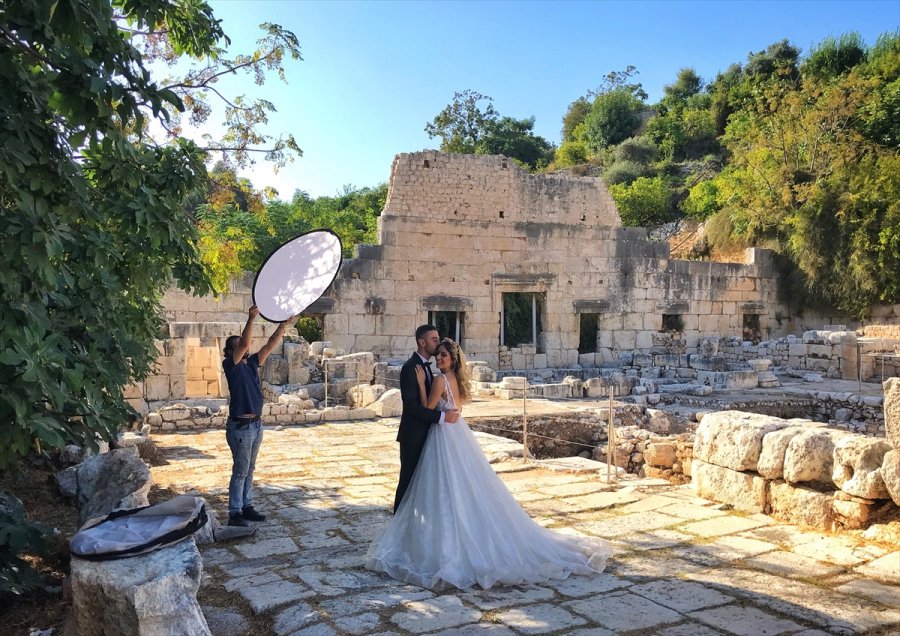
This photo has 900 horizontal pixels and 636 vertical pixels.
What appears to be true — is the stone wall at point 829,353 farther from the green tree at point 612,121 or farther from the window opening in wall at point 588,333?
the green tree at point 612,121

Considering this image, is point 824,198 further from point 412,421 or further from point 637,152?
point 412,421

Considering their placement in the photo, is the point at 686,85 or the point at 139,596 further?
the point at 686,85

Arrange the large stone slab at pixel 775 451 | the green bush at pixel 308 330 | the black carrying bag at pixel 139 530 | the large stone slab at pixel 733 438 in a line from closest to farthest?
the black carrying bag at pixel 139 530
the large stone slab at pixel 775 451
the large stone slab at pixel 733 438
the green bush at pixel 308 330

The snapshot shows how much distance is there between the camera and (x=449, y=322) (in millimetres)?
22812

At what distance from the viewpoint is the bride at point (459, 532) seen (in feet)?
14.3

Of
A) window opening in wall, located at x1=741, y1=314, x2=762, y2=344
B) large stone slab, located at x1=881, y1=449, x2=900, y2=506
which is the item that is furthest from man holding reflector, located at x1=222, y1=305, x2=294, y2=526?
window opening in wall, located at x1=741, y1=314, x2=762, y2=344

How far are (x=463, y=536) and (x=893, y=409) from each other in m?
3.04

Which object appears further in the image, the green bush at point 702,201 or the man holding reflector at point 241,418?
the green bush at point 702,201

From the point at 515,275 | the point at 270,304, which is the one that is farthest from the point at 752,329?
the point at 270,304

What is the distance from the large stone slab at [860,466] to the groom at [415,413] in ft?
9.48

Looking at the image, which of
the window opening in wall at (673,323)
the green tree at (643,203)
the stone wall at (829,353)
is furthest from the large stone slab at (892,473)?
the green tree at (643,203)

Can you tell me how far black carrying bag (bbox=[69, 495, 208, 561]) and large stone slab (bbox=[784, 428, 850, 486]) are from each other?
4.38 meters

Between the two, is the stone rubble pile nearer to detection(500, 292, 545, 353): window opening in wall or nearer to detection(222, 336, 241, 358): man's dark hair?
detection(222, 336, 241, 358): man's dark hair

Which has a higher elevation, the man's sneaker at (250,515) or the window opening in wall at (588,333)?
the window opening in wall at (588,333)
